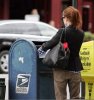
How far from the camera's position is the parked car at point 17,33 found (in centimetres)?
1590

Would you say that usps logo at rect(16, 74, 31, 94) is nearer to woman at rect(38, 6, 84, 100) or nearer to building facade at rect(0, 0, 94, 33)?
woman at rect(38, 6, 84, 100)

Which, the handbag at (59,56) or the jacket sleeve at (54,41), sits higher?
the jacket sleeve at (54,41)

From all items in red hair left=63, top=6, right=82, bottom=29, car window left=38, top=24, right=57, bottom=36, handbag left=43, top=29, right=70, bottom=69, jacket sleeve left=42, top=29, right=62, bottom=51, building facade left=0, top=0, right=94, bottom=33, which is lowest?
handbag left=43, top=29, right=70, bottom=69

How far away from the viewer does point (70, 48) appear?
27.8 ft

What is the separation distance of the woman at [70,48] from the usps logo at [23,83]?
753 mm

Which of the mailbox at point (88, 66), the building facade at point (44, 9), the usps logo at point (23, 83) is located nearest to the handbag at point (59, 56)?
the mailbox at point (88, 66)

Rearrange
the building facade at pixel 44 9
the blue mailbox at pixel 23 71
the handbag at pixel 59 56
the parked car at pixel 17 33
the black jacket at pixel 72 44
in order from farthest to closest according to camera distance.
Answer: the building facade at pixel 44 9
the parked car at pixel 17 33
the blue mailbox at pixel 23 71
the black jacket at pixel 72 44
the handbag at pixel 59 56

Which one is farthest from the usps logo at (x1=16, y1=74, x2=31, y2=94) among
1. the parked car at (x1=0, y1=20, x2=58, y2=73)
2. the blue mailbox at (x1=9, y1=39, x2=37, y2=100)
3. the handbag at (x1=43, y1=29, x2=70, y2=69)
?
the parked car at (x1=0, y1=20, x2=58, y2=73)

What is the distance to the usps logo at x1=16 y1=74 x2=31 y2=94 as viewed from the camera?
30.0 ft

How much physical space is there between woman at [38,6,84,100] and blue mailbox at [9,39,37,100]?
23.0 inches

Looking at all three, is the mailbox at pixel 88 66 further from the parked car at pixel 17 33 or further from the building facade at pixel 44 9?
the building facade at pixel 44 9

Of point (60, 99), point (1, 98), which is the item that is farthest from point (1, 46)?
point (60, 99)

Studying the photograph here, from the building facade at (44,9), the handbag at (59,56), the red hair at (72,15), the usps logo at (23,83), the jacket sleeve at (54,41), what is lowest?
the usps logo at (23,83)

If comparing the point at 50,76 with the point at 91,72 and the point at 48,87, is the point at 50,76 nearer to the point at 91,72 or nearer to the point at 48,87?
the point at 48,87
